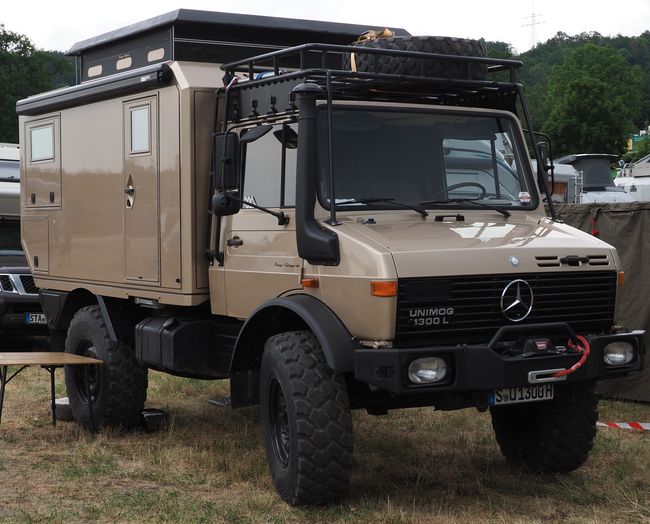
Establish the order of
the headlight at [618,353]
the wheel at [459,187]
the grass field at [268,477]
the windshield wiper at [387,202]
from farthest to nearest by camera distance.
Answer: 1. the wheel at [459,187]
2. the windshield wiper at [387,202]
3. the headlight at [618,353]
4. the grass field at [268,477]

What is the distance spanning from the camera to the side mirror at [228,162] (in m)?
6.81

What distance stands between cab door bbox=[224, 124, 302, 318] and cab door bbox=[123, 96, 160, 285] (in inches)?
35.8

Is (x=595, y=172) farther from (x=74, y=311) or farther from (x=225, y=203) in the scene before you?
(x=225, y=203)

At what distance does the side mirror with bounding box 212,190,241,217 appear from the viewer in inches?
266

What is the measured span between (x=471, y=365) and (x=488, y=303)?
1.33 feet

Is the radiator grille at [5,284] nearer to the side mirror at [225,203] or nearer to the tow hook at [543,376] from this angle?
the side mirror at [225,203]

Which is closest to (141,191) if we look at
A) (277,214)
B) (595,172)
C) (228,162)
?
(228,162)

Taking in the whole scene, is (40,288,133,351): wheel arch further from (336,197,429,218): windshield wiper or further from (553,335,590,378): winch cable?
(553,335,590,378): winch cable

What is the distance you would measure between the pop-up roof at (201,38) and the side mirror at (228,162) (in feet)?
5.38

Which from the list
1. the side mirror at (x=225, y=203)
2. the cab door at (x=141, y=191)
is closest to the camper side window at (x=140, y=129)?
the cab door at (x=141, y=191)

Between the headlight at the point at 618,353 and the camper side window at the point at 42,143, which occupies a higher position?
the camper side window at the point at 42,143

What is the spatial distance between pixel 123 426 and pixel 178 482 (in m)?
1.77

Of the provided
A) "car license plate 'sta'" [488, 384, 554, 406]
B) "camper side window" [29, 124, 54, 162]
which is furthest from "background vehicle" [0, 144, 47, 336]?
"car license plate 'sta'" [488, 384, 554, 406]

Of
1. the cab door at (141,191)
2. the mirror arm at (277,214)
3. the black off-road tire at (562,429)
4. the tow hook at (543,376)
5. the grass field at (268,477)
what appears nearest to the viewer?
the tow hook at (543,376)
